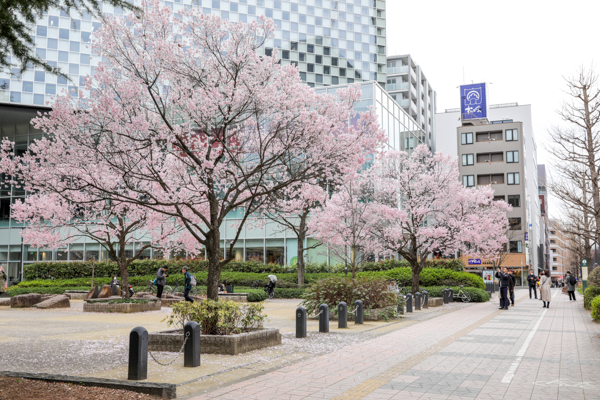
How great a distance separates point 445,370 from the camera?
28.9ft

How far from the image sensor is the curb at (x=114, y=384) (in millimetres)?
6754

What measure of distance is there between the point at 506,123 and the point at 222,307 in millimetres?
77924

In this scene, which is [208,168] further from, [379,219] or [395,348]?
[379,219]

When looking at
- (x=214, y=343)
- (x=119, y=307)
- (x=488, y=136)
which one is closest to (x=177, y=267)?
(x=119, y=307)

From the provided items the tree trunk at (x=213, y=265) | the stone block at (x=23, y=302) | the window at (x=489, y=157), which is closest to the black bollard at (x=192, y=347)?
the tree trunk at (x=213, y=265)

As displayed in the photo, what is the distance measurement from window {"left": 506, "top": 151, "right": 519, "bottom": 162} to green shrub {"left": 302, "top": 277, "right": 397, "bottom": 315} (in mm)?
67753

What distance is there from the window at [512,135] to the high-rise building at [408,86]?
1312cm

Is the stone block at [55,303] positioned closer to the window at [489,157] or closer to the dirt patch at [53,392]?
the dirt patch at [53,392]

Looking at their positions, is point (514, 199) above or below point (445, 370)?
above

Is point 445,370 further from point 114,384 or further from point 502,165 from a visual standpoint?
point 502,165

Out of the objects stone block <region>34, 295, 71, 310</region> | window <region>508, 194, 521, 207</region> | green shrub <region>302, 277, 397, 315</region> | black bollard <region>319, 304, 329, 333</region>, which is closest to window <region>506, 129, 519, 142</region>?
window <region>508, 194, 521, 207</region>

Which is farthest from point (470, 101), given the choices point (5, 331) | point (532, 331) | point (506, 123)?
point (5, 331)

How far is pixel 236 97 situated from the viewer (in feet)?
39.1

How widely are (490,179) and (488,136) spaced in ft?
22.4
